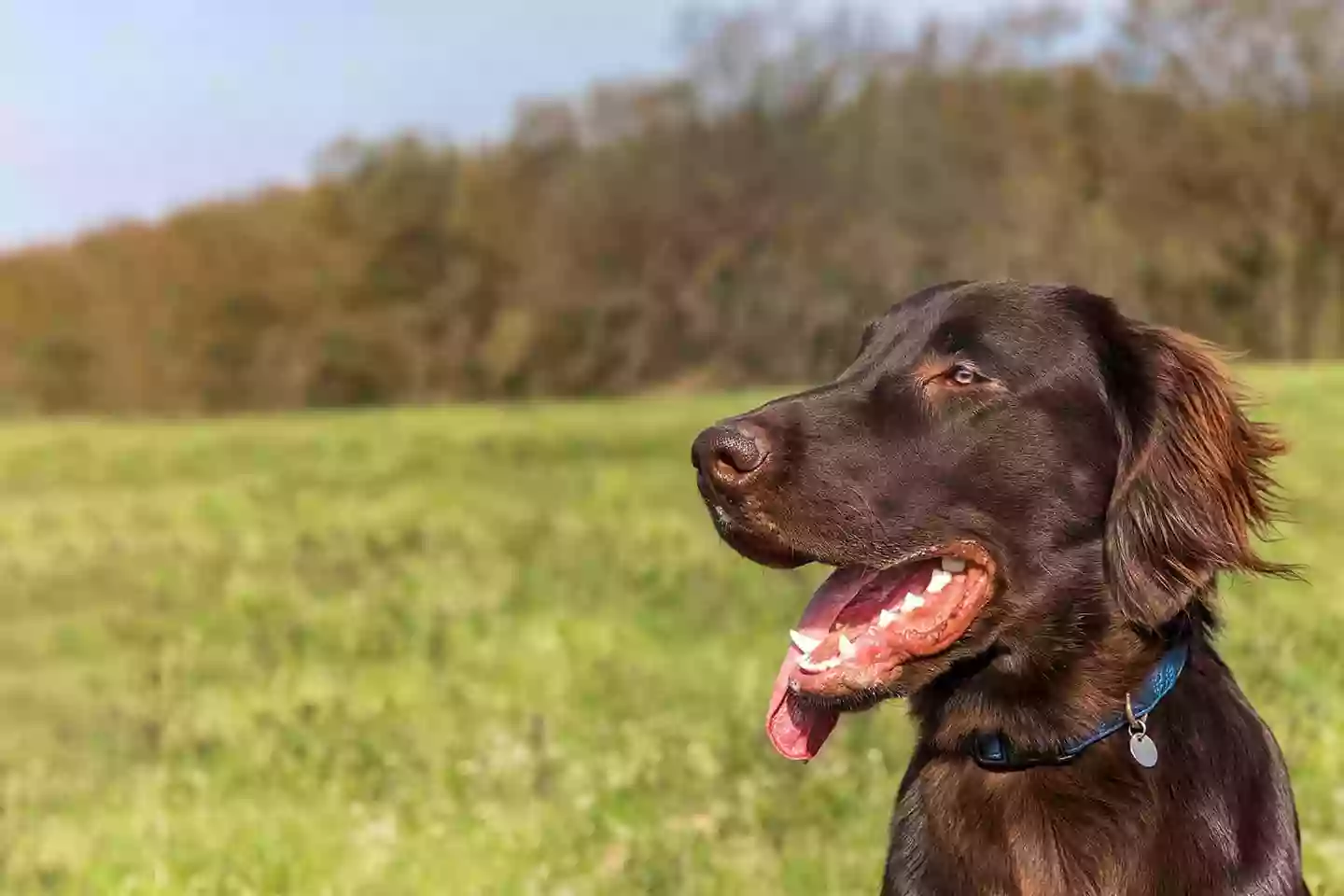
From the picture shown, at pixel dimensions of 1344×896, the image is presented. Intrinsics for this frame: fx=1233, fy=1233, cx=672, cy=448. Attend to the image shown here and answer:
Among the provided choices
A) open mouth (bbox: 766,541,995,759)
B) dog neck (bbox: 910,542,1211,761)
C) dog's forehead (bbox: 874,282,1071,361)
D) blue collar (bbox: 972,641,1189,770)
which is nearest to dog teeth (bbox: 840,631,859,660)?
open mouth (bbox: 766,541,995,759)

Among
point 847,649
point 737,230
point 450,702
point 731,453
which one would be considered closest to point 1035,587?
point 847,649

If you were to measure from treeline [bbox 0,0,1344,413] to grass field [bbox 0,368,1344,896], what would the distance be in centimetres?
2646

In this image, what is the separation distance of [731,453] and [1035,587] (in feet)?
2.51

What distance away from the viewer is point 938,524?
2.75 meters

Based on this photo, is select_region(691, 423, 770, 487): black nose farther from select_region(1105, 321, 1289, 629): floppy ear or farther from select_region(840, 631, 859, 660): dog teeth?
select_region(1105, 321, 1289, 629): floppy ear

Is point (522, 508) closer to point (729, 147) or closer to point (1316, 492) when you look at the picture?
point (1316, 492)

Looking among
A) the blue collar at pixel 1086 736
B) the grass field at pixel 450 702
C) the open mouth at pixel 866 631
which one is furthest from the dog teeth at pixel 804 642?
the grass field at pixel 450 702

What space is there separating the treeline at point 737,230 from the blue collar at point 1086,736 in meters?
35.4

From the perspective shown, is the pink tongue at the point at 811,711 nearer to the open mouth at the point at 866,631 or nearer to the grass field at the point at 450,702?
the open mouth at the point at 866,631

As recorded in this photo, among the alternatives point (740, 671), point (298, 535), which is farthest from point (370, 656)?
point (298, 535)

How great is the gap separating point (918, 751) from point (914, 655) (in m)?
0.42

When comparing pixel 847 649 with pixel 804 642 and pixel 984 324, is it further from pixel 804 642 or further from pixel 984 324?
pixel 984 324

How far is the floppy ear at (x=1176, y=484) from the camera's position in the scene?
8.87 feet

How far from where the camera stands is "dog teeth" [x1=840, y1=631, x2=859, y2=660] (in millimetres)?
2703
